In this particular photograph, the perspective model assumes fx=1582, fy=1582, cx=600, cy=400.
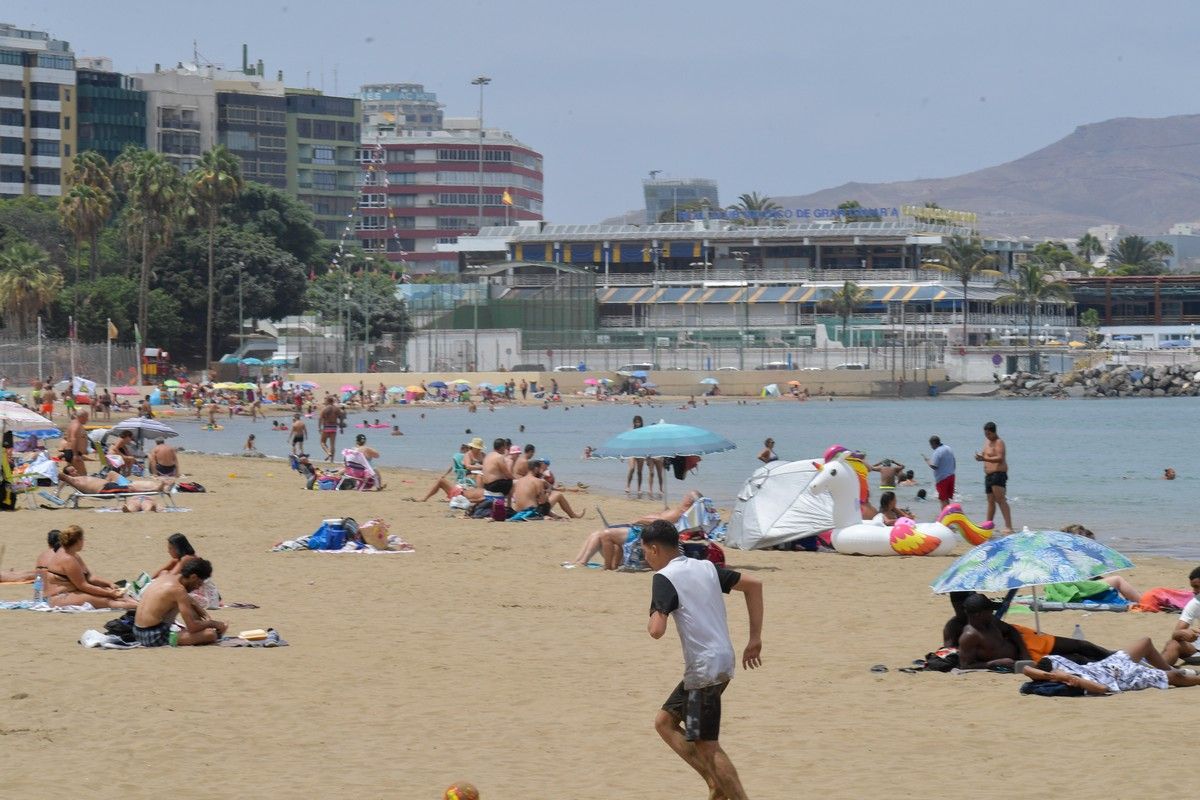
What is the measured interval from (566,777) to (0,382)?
53584mm

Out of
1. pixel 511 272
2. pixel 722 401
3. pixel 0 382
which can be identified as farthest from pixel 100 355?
pixel 511 272

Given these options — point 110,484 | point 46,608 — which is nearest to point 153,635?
point 46,608

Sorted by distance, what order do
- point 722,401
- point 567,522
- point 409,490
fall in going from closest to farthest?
point 567,522, point 409,490, point 722,401

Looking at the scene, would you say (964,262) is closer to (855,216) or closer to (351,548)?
(855,216)

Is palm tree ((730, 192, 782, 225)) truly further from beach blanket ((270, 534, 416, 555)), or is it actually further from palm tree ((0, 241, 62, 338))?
beach blanket ((270, 534, 416, 555))

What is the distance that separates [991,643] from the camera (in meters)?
10.7

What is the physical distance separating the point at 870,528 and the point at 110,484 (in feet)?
34.7

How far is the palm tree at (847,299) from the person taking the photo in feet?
350

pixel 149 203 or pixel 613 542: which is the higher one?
pixel 149 203

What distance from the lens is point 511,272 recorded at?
11506cm

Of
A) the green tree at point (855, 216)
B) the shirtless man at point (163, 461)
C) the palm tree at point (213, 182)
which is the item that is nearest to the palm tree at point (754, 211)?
the green tree at point (855, 216)

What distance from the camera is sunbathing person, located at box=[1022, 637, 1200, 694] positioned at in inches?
385

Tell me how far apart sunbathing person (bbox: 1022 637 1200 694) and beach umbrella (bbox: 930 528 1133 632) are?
2.10 ft

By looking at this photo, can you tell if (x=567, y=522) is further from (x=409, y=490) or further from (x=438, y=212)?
(x=438, y=212)
